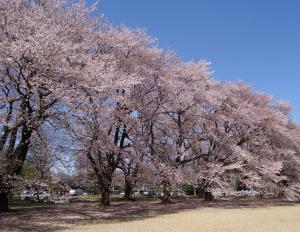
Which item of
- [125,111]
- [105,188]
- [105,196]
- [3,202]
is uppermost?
[125,111]

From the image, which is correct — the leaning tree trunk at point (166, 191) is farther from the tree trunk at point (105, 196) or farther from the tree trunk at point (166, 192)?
the tree trunk at point (105, 196)

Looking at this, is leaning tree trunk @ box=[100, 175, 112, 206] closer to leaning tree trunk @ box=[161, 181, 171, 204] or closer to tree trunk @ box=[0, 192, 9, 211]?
leaning tree trunk @ box=[161, 181, 171, 204]

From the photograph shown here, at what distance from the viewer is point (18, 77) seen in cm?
1642

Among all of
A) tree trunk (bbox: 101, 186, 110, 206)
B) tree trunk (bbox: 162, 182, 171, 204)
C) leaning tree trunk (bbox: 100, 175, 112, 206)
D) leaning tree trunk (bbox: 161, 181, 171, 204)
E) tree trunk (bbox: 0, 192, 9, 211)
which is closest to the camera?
tree trunk (bbox: 0, 192, 9, 211)

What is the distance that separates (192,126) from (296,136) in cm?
1407

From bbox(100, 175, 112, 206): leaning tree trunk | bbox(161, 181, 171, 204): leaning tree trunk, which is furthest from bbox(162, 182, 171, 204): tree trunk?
bbox(100, 175, 112, 206): leaning tree trunk

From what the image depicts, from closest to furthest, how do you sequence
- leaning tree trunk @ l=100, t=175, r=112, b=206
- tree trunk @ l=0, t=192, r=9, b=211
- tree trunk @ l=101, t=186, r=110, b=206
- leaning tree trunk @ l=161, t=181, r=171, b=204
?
tree trunk @ l=0, t=192, r=9, b=211 < leaning tree trunk @ l=100, t=175, r=112, b=206 < tree trunk @ l=101, t=186, r=110, b=206 < leaning tree trunk @ l=161, t=181, r=171, b=204

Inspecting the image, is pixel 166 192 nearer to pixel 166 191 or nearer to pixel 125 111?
pixel 166 191

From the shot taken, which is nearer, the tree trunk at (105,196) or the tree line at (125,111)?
the tree line at (125,111)

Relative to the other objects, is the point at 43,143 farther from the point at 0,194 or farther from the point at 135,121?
the point at 135,121

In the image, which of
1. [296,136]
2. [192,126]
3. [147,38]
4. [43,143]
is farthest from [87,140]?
[296,136]

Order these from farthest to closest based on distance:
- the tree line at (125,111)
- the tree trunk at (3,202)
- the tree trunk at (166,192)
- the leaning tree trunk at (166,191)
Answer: the tree trunk at (166,192) → the leaning tree trunk at (166,191) → the tree trunk at (3,202) → the tree line at (125,111)

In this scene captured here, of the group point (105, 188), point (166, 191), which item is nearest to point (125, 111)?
point (105, 188)

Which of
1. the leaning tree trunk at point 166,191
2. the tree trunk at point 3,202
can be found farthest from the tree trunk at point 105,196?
the tree trunk at point 3,202
